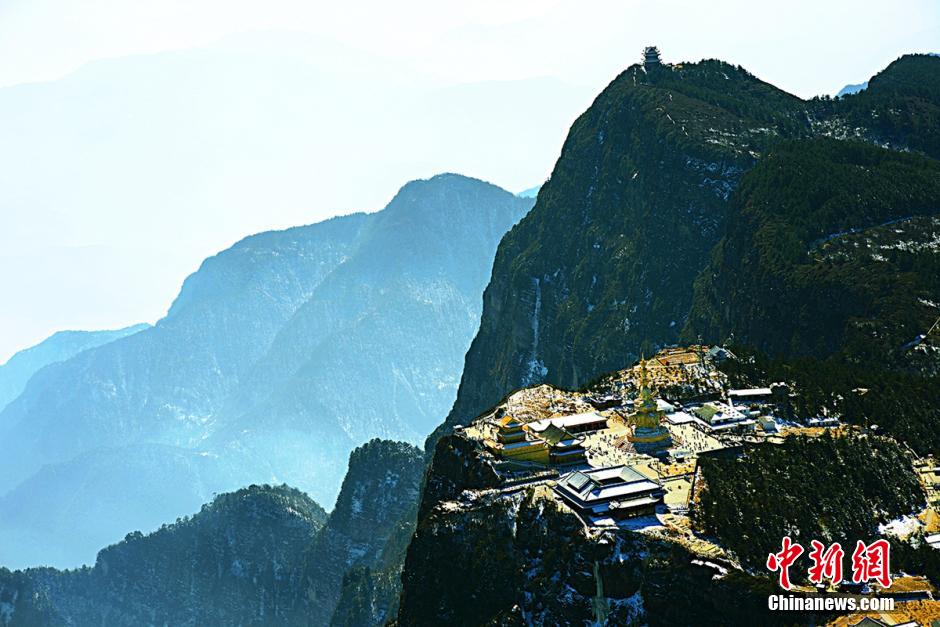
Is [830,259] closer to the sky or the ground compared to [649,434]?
closer to the sky

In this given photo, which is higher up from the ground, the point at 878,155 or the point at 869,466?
the point at 878,155

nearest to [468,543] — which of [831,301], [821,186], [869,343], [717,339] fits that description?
[869,343]

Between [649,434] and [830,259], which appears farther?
[830,259]

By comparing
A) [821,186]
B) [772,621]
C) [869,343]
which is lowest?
[772,621]

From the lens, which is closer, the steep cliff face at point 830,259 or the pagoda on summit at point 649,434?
the pagoda on summit at point 649,434

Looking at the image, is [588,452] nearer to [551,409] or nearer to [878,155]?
[551,409]

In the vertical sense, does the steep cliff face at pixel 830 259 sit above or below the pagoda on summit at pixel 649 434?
→ above

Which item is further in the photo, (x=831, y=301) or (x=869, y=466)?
(x=831, y=301)

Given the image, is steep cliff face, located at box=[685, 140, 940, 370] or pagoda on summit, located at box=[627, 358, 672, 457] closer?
pagoda on summit, located at box=[627, 358, 672, 457]

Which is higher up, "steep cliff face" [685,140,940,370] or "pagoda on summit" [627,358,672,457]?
"steep cliff face" [685,140,940,370]

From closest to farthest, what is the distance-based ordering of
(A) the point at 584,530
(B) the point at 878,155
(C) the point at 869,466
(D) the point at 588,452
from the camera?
(A) the point at 584,530 → (C) the point at 869,466 → (D) the point at 588,452 → (B) the point at 878,155

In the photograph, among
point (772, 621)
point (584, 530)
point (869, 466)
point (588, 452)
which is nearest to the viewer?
point (772, 621)
